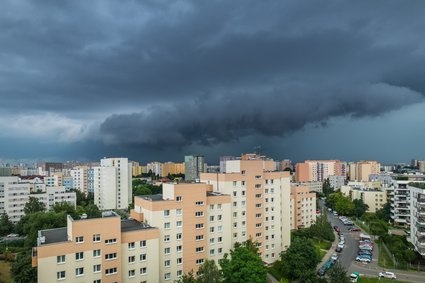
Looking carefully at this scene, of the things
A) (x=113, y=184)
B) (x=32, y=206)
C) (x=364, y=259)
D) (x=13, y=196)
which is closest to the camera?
(x=364, y=259)

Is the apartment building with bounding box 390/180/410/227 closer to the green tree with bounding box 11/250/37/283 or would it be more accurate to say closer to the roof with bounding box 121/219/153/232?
the roof with bounding box 121/219/153/232

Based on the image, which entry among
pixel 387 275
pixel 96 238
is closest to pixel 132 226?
pixel 96 238

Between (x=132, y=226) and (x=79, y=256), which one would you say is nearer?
(x=79, y=256)

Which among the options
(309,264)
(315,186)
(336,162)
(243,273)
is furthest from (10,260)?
(336,162)

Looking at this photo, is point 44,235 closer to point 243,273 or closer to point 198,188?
point 198,188

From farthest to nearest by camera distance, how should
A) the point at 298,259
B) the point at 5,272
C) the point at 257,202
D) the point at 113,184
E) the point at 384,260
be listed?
1. the point at 113,184
2. the point at 384,260
3. the point at 5,272
4. the point at 257,202
5. the point at 298,259

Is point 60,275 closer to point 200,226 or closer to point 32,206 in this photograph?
point 200,226
